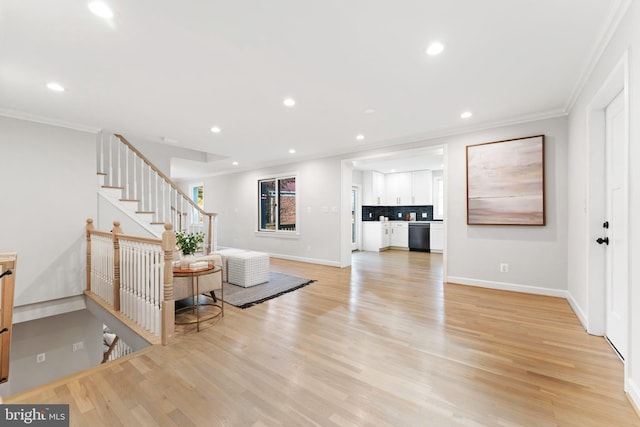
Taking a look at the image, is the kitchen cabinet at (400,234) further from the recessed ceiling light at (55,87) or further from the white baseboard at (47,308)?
the recessed ceiling light at (55,87)

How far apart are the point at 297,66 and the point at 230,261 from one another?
323 cm

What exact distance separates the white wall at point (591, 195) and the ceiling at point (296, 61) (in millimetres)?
182

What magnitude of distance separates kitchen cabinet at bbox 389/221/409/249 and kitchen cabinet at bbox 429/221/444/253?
79 centimetres

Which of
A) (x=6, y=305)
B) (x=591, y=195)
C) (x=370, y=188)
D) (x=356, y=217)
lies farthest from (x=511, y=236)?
(x=6, y=305)

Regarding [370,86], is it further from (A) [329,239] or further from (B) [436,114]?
(A) [329,239]

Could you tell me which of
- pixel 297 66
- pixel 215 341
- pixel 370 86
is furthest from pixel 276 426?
pixel 370 86

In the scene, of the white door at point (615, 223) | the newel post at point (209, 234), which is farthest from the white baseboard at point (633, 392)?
the newel post at point (209, 234)

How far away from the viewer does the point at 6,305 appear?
2.19 m

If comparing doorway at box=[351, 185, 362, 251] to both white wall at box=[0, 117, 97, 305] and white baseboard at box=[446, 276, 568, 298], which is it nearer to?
white baseboard at box=[446, 276, 568, 298]

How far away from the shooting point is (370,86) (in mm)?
2801

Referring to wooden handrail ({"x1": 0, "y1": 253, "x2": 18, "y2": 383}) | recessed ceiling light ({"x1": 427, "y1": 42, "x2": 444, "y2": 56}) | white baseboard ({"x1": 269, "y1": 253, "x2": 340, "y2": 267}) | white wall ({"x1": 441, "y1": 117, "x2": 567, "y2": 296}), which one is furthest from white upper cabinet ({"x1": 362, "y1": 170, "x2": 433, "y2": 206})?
wooden handrail ({"x1": 0, "y1": 253, "x2": 18, "y2": 383})

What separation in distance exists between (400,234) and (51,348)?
8.16 m

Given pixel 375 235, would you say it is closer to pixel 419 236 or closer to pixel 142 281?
pixel 419 236

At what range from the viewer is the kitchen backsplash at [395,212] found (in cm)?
839
